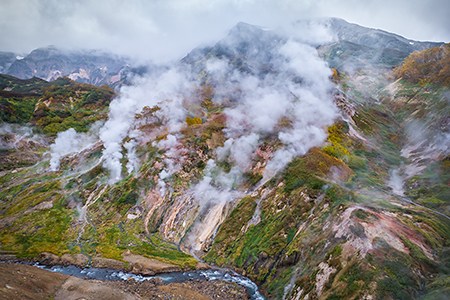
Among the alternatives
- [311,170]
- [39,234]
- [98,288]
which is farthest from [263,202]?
[39,234]

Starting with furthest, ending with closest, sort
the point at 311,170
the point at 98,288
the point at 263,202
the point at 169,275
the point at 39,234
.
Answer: the point at 39,234 < the point at 311,170 < the point at 263,202 < the point at 169,275 < the point at 98,288

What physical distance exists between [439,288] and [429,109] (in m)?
165

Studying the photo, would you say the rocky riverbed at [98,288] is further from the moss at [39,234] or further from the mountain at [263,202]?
the moss at [39,234]

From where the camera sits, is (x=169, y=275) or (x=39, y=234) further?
(x=39, y=234)

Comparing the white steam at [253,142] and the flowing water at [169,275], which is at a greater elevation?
the white steam at [253,142]

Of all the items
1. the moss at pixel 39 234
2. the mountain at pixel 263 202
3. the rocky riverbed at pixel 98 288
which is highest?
the mountain at pixel 263 202

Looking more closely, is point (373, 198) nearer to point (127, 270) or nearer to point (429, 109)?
point (127, 270)

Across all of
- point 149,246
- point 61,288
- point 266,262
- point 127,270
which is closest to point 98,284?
point 61,288

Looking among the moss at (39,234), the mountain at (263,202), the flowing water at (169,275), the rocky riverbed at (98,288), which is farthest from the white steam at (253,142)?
the moss at (39,234)

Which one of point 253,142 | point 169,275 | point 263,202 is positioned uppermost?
point 253,142

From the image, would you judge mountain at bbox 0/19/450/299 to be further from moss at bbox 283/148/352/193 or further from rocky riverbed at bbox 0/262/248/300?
rocky riverbed at bbox 0/262/248/300

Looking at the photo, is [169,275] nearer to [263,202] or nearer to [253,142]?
[263,202]

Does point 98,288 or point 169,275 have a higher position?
point 169,275

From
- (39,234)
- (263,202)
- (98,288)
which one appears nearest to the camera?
(98,288)
